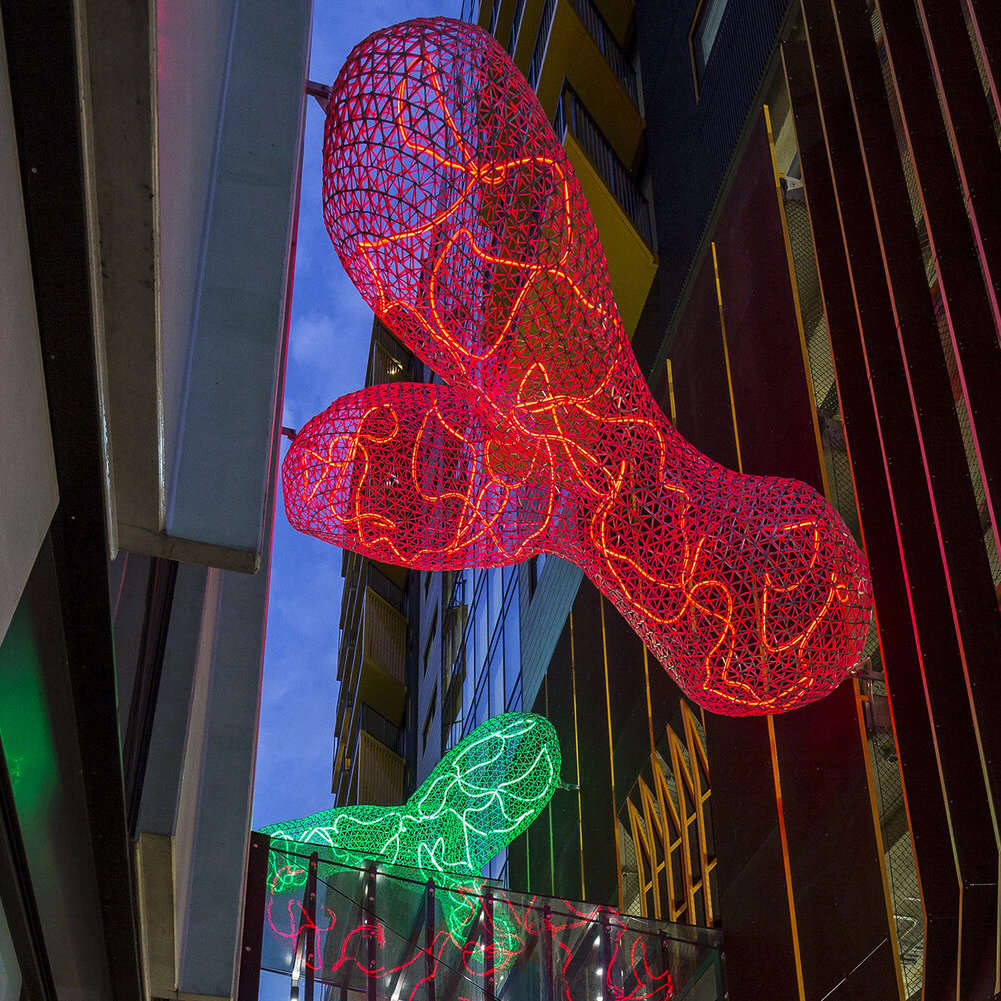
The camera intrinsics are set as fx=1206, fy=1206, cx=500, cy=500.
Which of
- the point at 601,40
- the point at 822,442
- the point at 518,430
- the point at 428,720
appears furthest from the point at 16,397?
the point at 428,720

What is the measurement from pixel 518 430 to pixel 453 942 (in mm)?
4154

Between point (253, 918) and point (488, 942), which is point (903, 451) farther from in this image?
point (253, 918)

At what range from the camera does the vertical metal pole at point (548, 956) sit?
8000mm

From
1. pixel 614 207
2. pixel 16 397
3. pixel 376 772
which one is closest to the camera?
pixel 16 397

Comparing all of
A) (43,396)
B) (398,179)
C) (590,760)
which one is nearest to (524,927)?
(590,760)

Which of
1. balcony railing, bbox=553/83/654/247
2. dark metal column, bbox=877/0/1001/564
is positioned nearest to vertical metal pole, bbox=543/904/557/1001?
dark metal column, bbox=877/0/1001/564

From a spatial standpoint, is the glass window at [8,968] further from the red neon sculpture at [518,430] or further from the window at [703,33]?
the window at [703,33]

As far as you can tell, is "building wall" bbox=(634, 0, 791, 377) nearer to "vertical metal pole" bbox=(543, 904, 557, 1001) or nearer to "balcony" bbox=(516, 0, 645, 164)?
"balcony" bbox=(516, 0, 645, 164)

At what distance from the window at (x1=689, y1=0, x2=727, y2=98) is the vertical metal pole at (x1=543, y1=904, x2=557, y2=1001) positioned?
778 cm

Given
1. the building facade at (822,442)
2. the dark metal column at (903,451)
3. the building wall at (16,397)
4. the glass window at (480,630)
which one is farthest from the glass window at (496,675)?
the building wall at (16,397)

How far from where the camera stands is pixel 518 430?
579 cm

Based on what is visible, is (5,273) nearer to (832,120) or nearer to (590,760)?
(832,120)

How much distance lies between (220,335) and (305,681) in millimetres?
139144

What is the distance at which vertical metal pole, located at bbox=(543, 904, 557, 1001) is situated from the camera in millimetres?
8000
